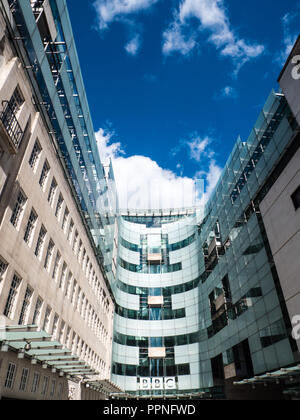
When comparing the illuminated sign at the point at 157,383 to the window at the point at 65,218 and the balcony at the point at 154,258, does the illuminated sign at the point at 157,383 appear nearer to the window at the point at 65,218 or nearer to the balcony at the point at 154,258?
the balcony at the point at 154,258

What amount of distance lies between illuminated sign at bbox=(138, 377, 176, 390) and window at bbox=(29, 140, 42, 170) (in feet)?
143

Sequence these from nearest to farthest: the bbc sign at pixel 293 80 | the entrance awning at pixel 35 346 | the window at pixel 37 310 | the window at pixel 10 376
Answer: the entrance awning at pixel 35 346, the window at pixel 10 376, the window at pixel 37 310, the bbc sign at pixel 293 80

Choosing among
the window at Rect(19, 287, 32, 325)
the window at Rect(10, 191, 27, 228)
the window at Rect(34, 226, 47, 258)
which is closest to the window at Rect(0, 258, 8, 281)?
the window at Rect(10, 191, 27, 228)

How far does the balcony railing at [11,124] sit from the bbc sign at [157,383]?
152 ft

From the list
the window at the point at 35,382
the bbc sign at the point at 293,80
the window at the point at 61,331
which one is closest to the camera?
the window at the point at 35,382

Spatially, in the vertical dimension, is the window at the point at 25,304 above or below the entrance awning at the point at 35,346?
above

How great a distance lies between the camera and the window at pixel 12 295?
18.4m

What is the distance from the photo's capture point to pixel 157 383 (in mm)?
51562

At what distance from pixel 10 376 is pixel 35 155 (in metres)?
14.5

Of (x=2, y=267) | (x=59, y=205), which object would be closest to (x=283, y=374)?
(x=2, y=267)

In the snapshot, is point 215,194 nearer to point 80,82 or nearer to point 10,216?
point 80,82

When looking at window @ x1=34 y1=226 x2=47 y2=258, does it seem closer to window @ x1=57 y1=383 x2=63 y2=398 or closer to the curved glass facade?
window @ x1=57 y1=383 x2=63 y2=398

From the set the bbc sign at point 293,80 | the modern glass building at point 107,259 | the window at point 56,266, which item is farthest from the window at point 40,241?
the bbc sign at point 293,80

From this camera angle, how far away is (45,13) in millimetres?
21703
